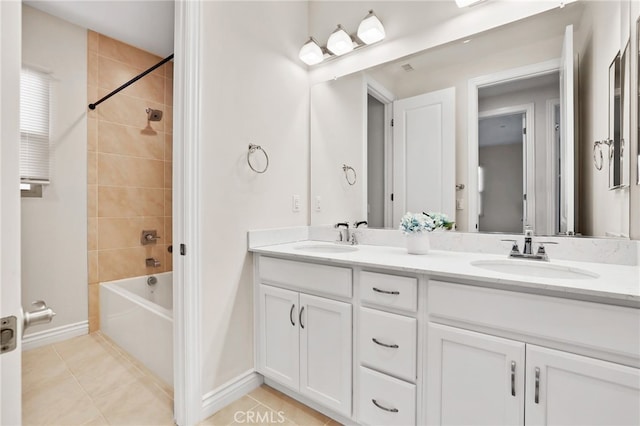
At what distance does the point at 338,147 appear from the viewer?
7.40ft

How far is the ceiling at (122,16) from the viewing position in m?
2.29

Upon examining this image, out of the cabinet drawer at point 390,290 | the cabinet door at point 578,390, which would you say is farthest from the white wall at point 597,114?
the cabinet drawer at point 390,290

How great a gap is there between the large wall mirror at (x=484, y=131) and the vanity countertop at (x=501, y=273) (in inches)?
10.2

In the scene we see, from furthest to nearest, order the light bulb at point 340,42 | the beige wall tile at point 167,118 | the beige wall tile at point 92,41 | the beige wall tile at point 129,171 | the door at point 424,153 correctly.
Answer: the beige wall tile at point 167,118 < the beige wall tile at point 129,171 < the beige wall tile at point 92,41 < the light bulb at point 340,42 < the door at point 424,153

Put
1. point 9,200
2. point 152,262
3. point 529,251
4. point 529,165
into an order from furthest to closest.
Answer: point 152,262 → point 529,165 → point 529,251 → point 9,200

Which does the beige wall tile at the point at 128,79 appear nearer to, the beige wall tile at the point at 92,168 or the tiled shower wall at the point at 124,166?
the tiled shower wall at the point at 124,166

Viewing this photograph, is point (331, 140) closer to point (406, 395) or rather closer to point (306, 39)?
point (306, 39)

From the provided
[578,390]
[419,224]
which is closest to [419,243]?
[419,224]

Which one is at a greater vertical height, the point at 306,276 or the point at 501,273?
the point at 501,273

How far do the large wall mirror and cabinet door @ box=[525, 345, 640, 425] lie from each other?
73 cm

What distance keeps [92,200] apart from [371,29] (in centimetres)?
259

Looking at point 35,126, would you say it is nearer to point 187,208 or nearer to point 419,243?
point 187,208

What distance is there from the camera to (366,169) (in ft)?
6.97

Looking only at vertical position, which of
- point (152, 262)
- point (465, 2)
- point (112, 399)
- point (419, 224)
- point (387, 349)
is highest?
point (465, 2)
